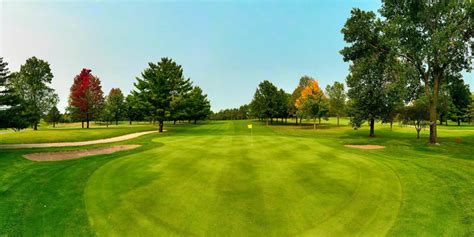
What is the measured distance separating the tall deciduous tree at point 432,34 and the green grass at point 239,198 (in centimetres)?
1243

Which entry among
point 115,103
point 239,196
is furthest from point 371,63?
point 115,103

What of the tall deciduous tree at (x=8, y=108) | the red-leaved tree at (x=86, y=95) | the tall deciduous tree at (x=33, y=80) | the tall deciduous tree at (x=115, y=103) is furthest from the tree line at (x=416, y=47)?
the tall deciduous tree at (x=115, y=103)

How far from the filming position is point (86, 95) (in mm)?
51750

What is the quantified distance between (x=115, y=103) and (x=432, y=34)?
77.7m

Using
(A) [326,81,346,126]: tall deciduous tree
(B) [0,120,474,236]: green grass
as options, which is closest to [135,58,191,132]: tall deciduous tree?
(B) [0,120,474,236]: green grass

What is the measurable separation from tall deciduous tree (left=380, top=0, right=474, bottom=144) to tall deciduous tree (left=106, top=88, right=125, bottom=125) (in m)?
73.1

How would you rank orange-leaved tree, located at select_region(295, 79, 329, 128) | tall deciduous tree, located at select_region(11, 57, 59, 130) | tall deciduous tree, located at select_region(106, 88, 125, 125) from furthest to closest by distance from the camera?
tall deciduous tree, located at select_region(106, 88, 125, 125), orange-leaved tree, located at select_region(295, 79, 329, 128), tall deciduous tree, located at select_region(11, 57, 59, 130)

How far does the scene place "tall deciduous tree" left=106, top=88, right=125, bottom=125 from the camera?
242 feet

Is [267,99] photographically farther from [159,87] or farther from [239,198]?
[239,198]

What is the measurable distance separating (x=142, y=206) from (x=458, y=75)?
111 ft

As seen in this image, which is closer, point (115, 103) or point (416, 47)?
point (416, 47)

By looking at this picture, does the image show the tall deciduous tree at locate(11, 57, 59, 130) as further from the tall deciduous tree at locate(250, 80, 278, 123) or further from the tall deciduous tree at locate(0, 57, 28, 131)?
the tall deciduous tree at locate(250, 80, 278, 123)

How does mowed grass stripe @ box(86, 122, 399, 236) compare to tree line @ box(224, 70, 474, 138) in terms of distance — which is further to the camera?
tree line @ box(224, 70, 474, 138)

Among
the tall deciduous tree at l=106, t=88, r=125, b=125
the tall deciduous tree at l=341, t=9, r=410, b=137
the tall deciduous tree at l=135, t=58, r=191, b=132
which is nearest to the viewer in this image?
the tall deciduous tree at l=341, t=9, r=410, b=137
